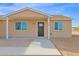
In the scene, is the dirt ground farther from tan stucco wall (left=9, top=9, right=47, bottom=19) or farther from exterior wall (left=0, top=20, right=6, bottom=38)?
exterior wall (left=0, top=20, right=6, bottom=38)

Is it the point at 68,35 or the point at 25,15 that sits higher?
the point at 25,15

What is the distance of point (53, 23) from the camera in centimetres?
2578

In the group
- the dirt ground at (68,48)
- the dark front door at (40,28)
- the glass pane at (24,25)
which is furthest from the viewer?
the dark front door at (40,28)

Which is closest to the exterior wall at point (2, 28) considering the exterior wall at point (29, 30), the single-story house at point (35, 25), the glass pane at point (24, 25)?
the single-story house at point (35, 25)

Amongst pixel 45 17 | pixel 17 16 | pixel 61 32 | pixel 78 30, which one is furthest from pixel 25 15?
pixel 78 30

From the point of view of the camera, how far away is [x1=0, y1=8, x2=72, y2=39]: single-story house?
1003 inches

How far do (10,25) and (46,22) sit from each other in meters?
4.45

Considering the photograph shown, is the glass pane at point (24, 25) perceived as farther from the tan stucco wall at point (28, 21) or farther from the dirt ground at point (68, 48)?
the dirt ground at point (68, 48)

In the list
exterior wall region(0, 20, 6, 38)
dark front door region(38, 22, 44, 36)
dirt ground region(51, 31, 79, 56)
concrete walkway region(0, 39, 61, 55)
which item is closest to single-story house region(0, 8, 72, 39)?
dark front door region(38, 22, 44, 36)

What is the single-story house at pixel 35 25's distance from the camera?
2548cm

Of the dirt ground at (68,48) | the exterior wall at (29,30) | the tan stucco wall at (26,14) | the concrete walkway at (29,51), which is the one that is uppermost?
the tan stucco wall at (26,14)

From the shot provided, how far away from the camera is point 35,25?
25.6m

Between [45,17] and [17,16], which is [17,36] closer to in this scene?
[17,16]

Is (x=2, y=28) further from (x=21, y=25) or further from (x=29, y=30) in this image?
(x=29, y=30)
